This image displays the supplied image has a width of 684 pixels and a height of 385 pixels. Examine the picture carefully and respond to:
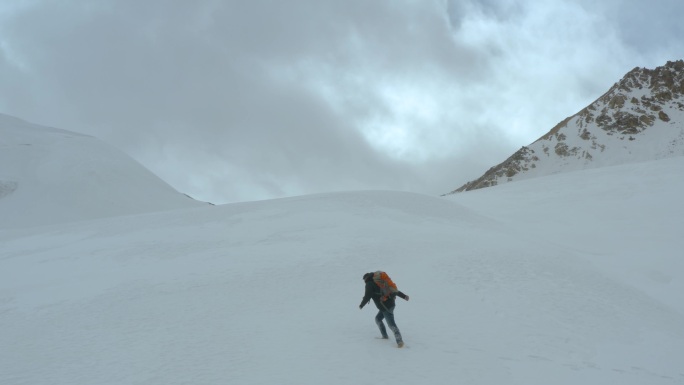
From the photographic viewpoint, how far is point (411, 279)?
16.0m

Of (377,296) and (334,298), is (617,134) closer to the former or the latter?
(334,298)

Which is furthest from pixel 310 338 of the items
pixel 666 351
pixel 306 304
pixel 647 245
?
pixel 647 245

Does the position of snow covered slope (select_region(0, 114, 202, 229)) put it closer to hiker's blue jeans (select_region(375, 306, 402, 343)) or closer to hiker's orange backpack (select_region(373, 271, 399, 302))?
hiker's blue jeans (select_region(375, 306, 402, 343))

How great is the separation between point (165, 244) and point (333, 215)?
8367 millimetres

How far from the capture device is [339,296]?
14398 millimetres

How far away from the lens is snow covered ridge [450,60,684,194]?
4766 inches

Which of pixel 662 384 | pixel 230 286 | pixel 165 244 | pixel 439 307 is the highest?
pixel 165 244

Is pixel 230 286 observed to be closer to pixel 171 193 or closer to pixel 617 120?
pixel 171 193

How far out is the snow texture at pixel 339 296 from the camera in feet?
31.0

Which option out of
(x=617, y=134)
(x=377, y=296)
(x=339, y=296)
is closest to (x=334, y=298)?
(x=339, y=296)

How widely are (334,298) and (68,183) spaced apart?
38.1m

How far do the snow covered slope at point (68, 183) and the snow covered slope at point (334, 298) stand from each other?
42.7ft

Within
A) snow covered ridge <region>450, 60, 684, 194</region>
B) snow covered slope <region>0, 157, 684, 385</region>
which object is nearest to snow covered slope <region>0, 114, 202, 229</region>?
snow covered slope <region>0, 157, 684, 385</region>

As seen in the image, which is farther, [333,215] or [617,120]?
[617,120]
